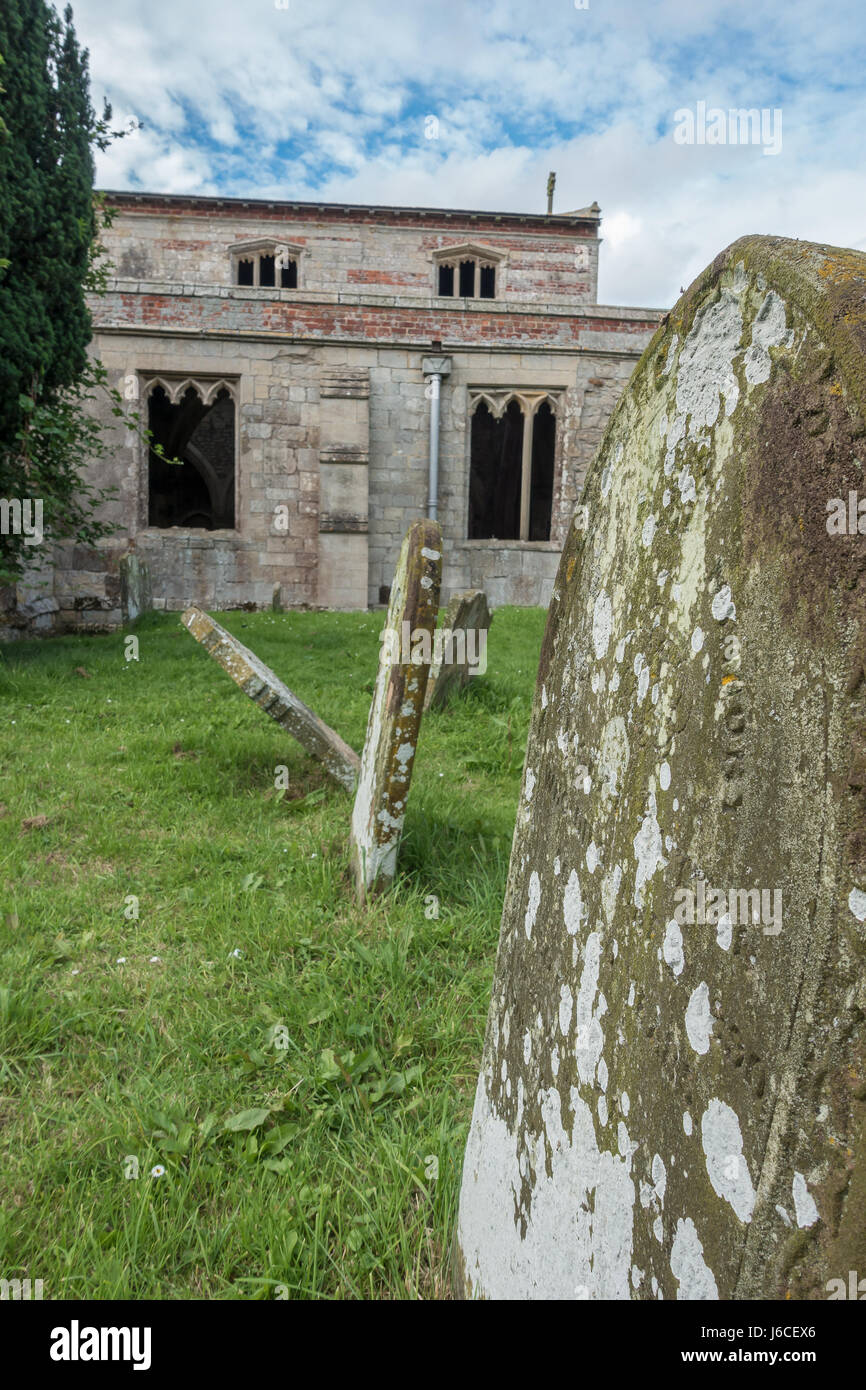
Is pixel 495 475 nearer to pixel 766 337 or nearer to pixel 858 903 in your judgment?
pixel 766 337

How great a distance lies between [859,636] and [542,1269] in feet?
3.15

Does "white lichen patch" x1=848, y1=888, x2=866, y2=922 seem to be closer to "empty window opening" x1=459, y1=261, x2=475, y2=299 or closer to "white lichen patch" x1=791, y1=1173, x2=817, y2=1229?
"white lichen patch" x1=791, y1=1173, x2=817, y2=1229

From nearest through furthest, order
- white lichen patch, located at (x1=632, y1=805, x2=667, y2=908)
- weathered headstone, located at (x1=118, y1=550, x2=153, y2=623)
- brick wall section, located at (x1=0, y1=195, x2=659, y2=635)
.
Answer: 1. white lichen patch, located at (x1=632, y1=805, x2=667, y2=908)
2. weathered headstone, located at (x1=118, y1=550, x2=153, y2=623)
3. brick wall section, located at (x1=0, y1=195, x2=659, y2=635)

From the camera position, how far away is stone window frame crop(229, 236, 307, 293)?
20.4 meters

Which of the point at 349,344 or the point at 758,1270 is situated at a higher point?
the point at 349,344

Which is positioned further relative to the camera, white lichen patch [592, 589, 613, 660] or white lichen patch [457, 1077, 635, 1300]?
white lichen patch [592, 589, 613, 660]

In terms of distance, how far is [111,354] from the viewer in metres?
14.2

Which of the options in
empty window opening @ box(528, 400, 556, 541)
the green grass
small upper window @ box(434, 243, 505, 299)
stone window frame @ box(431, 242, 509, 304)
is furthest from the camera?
small upper window @ box(434, 243, 505, 299)

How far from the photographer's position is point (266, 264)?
68.6 ft

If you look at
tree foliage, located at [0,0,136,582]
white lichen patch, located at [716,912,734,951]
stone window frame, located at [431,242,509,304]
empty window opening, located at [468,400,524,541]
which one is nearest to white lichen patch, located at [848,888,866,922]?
white lichen patch, located at [716,912,734,951]

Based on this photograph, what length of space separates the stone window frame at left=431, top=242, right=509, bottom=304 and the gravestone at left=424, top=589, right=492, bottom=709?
17.1 m

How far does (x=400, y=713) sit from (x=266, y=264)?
22218 mm
